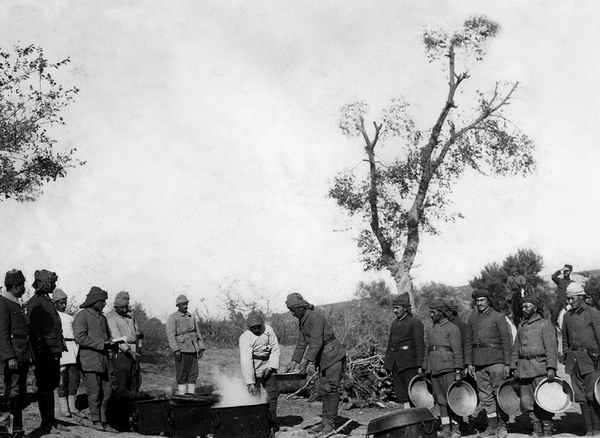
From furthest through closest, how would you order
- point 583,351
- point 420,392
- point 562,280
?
point 562,280 < point 420,392 < point 583,351

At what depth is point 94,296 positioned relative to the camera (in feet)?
38.2

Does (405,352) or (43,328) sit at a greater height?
(43,328)

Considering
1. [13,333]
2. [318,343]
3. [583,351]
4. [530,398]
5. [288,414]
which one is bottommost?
[288,414]

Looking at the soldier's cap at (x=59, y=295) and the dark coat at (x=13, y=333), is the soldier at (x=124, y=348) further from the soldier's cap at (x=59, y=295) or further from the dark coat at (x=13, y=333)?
the dark coat at (x=13, y=333)

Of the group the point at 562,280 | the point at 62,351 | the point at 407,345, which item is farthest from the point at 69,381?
the point at 562,280

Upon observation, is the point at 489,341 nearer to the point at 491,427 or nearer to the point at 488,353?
the point at 488,353

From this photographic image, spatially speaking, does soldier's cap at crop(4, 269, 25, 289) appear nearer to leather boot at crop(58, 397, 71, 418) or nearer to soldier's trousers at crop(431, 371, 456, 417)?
leather boot at crop(58, 397, 71, 418)

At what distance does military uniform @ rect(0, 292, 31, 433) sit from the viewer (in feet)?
29.4

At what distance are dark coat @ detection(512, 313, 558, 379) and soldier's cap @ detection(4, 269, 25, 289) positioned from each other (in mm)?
6883

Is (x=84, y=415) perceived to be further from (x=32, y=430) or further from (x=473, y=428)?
(x=473, y=428)

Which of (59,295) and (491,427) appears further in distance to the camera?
(59,295)

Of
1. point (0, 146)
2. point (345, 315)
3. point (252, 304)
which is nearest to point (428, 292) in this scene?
point (252, 304)

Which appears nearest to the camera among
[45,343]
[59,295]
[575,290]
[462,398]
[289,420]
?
[45,343]

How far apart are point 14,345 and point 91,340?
2238mm
